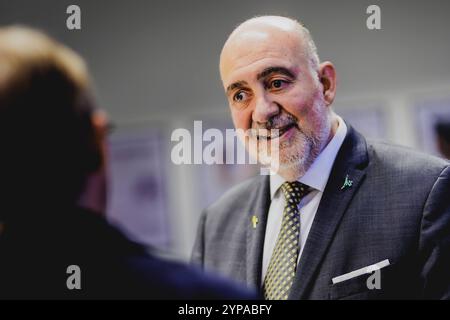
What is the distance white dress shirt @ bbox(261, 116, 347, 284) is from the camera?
1.18m

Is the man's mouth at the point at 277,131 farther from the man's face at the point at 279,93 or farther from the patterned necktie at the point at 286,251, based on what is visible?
the patterned necktie at the point at 286,251

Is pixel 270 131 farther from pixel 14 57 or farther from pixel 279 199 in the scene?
pixel 14 57

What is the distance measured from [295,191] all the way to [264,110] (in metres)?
0.19

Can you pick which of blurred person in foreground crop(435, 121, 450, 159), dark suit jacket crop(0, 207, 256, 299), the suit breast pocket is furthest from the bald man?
blurred person in foreground crop(435, 121, 450, 159)

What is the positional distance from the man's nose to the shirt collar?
0.14 metres

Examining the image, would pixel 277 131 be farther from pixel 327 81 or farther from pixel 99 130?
pixel 99 130

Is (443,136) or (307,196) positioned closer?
(307,196)

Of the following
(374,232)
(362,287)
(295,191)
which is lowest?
(362,287)

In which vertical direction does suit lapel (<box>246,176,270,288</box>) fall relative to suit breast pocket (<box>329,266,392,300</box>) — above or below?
above

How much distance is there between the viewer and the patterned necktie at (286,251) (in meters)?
1.11

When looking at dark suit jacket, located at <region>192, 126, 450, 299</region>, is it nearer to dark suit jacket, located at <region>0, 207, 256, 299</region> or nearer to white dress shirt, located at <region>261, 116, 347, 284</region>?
white dress shirt, located at <region>261, 116, 347, 284</region>

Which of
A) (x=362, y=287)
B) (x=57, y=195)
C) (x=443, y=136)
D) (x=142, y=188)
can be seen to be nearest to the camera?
(x=57, y=195)

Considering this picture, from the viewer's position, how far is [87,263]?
72 cm

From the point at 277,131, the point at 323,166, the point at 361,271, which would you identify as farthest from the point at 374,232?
the point at 277,131
